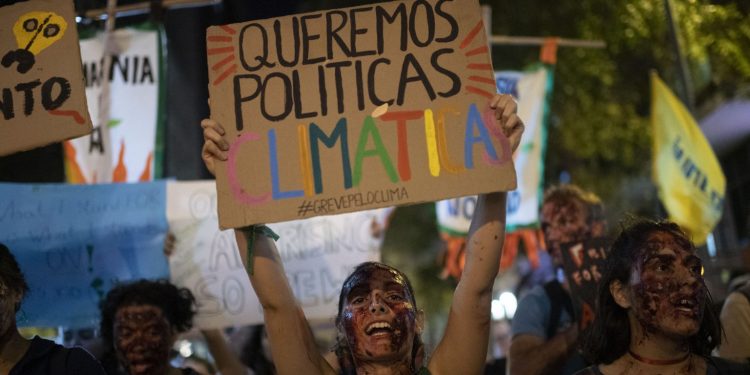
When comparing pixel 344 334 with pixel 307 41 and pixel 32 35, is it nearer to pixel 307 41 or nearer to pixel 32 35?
pixel 307 41

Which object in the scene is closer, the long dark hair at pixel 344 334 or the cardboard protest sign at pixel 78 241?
the long dark hair at pixel 344 334

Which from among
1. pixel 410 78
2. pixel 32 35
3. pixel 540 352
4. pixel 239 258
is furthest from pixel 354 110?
pixel 239 258

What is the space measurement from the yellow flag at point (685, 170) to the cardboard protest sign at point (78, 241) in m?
4.46

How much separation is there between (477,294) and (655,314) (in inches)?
27.1

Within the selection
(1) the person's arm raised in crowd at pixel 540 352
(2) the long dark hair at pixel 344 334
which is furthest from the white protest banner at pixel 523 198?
(2) the long dark hair at pixel 344 334

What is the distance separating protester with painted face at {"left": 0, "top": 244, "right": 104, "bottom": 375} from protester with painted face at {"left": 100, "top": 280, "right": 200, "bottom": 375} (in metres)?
0.74

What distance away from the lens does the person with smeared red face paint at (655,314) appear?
3672 millimetres

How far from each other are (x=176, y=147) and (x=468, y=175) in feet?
12.6

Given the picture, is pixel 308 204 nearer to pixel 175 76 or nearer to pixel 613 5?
pixel 175 76

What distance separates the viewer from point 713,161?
810cm

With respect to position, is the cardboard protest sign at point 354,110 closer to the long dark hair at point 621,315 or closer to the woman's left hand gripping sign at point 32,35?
the long dark hair at point 621,315

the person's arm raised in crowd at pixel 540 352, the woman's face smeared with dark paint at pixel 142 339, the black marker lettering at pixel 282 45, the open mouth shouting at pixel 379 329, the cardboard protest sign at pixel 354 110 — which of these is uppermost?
the black marker lettering at pixel 282 45

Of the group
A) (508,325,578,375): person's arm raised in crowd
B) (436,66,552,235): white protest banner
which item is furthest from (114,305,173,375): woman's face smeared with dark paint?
(436,66,552,235): white protest banner

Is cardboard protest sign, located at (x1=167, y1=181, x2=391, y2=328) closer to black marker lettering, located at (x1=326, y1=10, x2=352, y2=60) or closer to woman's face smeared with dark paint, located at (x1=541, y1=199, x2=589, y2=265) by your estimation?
woman's face smeared with dark paint, located at (x1=541, y1=199, x2=589, y2=265)
